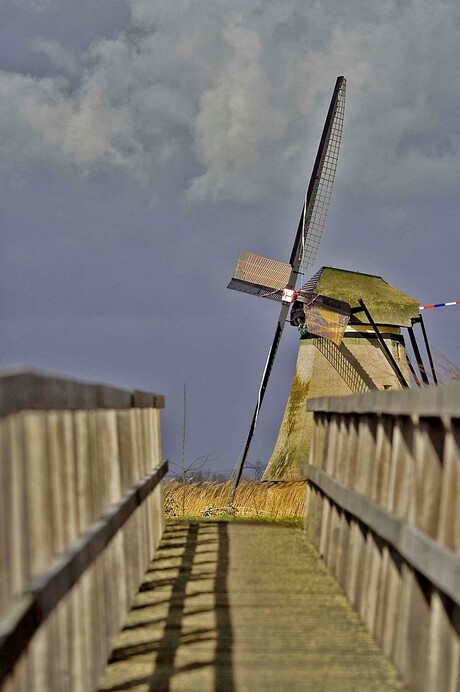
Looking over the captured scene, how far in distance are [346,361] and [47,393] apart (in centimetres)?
2185

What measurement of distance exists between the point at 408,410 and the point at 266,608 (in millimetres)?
2174

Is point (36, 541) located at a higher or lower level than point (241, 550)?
higher

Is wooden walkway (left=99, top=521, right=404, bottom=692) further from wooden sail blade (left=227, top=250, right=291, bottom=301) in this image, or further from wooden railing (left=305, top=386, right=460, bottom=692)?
wooden sail blade (left=227, top=250, right=291, bottom=301)

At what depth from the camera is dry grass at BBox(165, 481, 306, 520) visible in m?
14.6

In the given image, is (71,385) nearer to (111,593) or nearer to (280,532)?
(111,593)

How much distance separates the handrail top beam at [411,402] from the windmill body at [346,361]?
18.1m

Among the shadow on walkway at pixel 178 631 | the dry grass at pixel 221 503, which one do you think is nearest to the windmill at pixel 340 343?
the dry grass at pixel 221 503

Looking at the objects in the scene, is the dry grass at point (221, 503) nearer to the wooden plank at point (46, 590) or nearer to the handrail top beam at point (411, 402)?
the handrail top beam at point (411, 402)

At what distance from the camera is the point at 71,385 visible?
13.1 ft

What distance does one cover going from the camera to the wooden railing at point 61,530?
3.01m

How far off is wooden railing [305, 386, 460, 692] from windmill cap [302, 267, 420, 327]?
1832 cm

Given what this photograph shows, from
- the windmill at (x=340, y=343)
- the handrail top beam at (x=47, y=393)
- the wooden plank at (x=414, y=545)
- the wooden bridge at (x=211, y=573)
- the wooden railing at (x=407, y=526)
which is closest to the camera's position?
the handrail top beam at (x=47, y=393)

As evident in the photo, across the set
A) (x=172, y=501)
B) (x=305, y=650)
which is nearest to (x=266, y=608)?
(x=305, y=650)

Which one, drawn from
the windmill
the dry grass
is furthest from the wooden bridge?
the windmill
